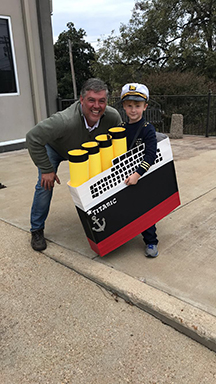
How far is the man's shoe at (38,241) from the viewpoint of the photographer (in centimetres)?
303

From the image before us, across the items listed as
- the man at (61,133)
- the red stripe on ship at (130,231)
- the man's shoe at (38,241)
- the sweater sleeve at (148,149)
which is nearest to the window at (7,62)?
the man at (61,133)

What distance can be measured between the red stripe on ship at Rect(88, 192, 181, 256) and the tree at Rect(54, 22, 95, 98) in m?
43.0

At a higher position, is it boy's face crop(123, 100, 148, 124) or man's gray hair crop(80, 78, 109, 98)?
man's gray hair crop(80, 78, 109, 98)

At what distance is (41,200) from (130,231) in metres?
0.90

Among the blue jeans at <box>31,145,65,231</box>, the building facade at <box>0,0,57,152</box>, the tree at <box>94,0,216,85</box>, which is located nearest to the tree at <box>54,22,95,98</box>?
the tree at <box>94,0,216,85</box>

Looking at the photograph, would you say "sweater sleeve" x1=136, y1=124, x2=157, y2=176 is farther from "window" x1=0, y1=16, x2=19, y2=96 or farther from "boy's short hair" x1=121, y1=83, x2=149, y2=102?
"window" x1=0, y1=16, x2=19, y2=96

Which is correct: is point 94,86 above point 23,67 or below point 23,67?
below

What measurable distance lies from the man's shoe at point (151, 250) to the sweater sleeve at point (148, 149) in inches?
27.0

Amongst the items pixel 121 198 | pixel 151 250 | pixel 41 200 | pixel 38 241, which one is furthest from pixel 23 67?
pixel 151 250

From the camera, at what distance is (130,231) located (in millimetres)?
2750

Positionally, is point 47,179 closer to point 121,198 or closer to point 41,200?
point 41,200

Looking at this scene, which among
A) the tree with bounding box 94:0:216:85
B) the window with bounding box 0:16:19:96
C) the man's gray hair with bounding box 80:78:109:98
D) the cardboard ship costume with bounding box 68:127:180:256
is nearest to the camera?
the cardboard ship costume with bounding box 68:127:180:256

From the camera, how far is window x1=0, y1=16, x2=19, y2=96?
7.28 metres

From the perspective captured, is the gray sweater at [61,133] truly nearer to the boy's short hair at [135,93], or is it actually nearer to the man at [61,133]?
the man at [61,133]
